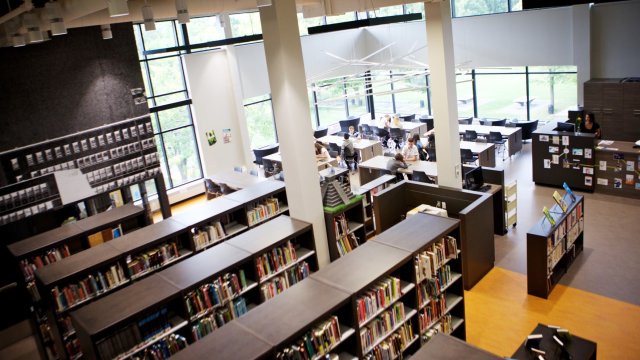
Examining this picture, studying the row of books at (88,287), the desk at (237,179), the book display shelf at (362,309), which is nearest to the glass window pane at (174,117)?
the desk at (237,179)

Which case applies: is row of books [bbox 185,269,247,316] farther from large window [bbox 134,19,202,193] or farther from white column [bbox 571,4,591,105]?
white column [bbox 571,4,591,105]

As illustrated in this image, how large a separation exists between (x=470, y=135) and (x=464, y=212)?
19.3ft

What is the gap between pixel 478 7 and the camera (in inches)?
582

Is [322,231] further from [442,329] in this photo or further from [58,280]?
[58,280]

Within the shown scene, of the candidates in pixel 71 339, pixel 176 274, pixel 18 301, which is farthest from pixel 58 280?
pixel 18 301

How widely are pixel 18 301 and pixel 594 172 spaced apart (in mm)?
10896

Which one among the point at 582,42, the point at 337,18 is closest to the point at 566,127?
the point at 582,42

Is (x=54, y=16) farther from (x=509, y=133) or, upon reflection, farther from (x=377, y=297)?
(x=509, y=133)

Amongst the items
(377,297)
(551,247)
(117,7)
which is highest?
(117,7)

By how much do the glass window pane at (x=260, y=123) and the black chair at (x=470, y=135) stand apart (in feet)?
18.3

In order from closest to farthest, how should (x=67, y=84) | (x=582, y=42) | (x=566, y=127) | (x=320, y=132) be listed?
1. (x=67, y=84)
2. (x=566, y=127)
3. (x=582, y=42)
4. (x=320, y=132)

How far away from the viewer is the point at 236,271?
6.56m

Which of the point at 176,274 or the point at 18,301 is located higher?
the point at 176,274

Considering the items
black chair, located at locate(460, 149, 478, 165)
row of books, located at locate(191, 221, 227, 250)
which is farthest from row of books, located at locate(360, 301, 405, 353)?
black chair, located at locate(460, 149, 478, 165)
